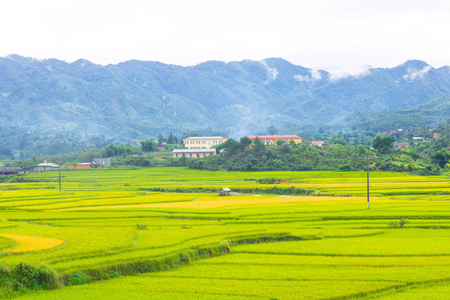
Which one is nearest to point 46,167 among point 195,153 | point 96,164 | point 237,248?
point 96,164

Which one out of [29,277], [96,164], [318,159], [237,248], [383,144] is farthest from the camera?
[96,164]

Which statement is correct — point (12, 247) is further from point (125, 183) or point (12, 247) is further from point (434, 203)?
point (125, 183)

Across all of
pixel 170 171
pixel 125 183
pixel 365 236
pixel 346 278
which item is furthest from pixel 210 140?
pixel 346 278

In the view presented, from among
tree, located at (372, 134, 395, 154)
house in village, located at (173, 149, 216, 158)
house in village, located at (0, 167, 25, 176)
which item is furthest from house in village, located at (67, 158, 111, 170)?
tree, located at (372, 134, 395, 154)

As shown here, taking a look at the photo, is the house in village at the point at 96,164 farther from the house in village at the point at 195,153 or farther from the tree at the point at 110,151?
the house in village at the point at 195,153

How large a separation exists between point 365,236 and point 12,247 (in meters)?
15.4

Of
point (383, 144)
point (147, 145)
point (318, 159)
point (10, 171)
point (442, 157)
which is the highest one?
point (147, 145)

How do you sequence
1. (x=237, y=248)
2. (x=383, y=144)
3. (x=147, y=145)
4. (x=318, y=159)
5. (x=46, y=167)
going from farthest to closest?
(x=147, y=145), (x=46, y=167), (x=383, y=144), (x=318, y=159), (x=237, y=248)

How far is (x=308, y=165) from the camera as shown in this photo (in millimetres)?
78062

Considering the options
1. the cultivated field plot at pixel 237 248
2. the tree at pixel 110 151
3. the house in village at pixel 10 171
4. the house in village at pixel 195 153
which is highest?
the tree at pixel 110 151

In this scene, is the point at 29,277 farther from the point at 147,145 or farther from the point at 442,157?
the point at 147,145

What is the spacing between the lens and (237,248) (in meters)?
22.8

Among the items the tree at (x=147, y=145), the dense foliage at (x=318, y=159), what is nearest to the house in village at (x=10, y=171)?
the dense foliage at (x=318, y=159)

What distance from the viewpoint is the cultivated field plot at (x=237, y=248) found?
16234 mm
